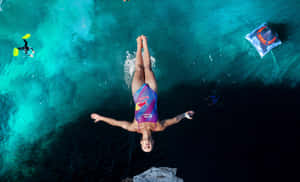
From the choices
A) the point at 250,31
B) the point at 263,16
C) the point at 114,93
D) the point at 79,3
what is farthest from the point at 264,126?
the point at 79,3

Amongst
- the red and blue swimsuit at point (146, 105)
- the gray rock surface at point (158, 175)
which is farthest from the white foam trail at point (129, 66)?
the gray rock surface at point (158, 175)

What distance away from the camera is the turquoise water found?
10.8ft

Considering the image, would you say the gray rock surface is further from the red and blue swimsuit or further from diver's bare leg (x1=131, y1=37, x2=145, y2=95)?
diver's bare leg (x1=131, y1=37, x2=145, y2=95)

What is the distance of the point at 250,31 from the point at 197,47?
1.19 metres

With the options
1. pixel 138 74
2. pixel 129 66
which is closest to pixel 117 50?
pixel 129 66

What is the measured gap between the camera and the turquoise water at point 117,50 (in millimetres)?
3289

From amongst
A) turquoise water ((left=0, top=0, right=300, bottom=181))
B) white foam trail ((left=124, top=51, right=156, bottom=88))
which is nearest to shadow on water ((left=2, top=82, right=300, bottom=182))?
turquoise water ((left=0, top=0, right=300, bottom=181))

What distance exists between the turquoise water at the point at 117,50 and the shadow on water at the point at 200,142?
23 cm

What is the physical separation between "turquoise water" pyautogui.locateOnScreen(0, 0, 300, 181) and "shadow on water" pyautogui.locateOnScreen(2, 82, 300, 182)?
0.23m

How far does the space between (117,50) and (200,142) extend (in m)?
2.62

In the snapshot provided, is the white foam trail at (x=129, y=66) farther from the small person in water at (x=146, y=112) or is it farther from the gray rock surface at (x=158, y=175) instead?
the gray rock surface at (x=158, y=175)

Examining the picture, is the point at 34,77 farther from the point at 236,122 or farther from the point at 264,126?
the point at 264,126

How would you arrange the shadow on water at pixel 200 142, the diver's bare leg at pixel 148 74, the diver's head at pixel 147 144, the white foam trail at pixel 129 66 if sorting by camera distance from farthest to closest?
the white foam trail at pixel 129 66
the shadow on water at pixel 200 142
the diver's bare leg at pixel 148 74
the diver's head at pixel 147 144

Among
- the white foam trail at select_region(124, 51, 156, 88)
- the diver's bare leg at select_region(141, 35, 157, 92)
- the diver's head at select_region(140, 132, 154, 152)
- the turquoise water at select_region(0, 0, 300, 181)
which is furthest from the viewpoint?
the white foam trail at select_region(124, 51, 156, 88)
